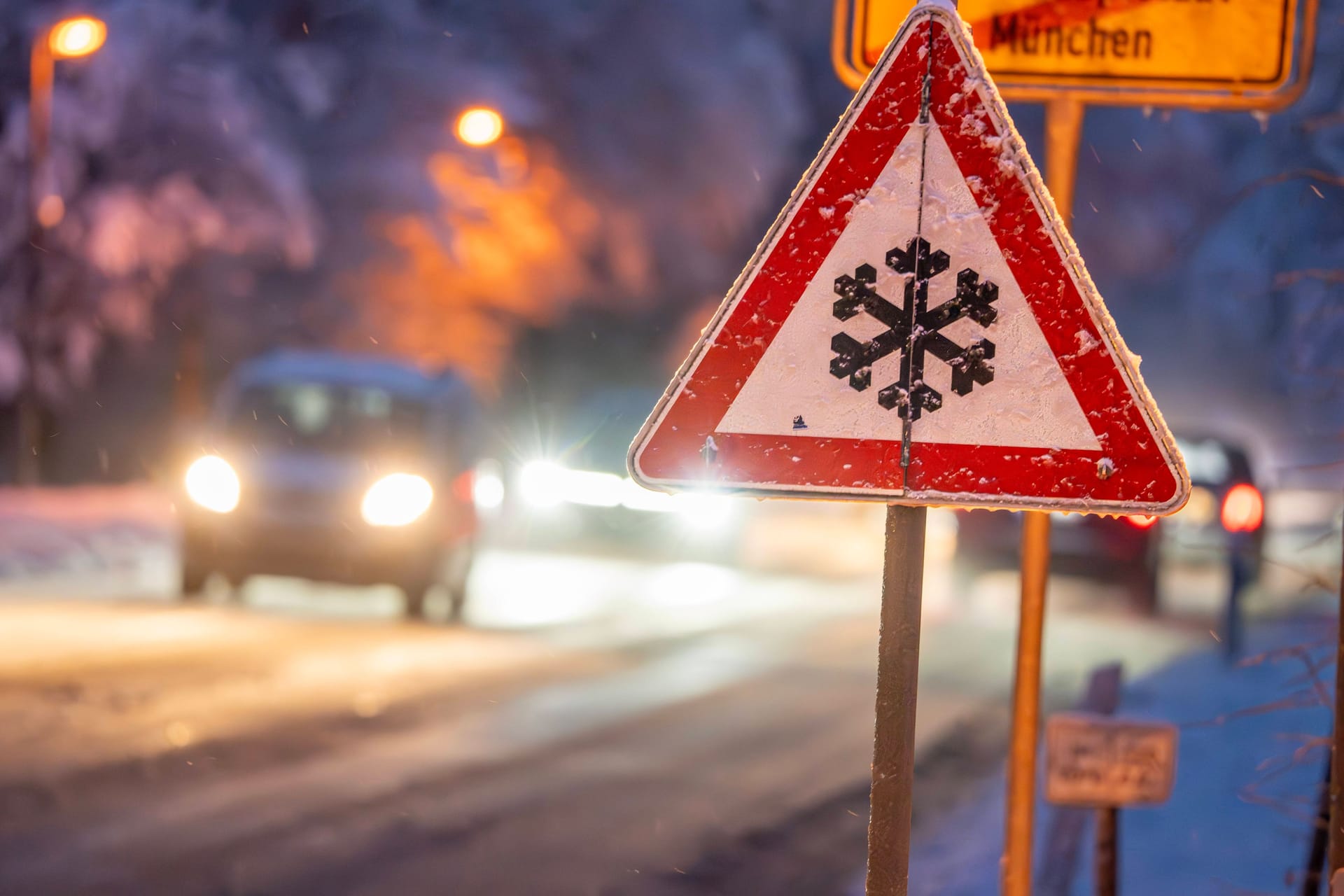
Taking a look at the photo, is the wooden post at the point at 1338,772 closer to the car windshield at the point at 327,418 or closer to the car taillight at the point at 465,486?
the car windshield at the point at 327,418

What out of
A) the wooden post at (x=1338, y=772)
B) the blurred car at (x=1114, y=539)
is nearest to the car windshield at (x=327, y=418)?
the blurred car at (x=1114, y=539)

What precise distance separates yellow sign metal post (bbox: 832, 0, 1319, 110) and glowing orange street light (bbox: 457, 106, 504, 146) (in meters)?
15.6

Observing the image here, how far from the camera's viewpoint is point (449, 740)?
26.2 feet

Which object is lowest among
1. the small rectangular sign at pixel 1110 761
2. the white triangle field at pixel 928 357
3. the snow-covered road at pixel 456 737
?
the snow-covered road at pixel 456 737

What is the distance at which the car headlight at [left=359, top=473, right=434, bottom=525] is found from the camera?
469 inches

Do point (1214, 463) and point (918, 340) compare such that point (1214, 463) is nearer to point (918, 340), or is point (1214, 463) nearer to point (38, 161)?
point (38, 161)

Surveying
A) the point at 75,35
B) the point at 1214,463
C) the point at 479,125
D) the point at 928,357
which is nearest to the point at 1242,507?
the point at 1214,463

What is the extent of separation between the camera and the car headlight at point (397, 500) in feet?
39.1

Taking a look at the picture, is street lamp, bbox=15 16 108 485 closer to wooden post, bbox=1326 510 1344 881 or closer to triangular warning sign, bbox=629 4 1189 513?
triangular warning sign, bbox=629 4 1189 513

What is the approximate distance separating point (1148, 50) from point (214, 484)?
30.1ft

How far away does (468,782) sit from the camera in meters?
7.10

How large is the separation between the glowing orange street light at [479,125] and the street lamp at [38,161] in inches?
164

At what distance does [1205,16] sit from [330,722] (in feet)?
18.6

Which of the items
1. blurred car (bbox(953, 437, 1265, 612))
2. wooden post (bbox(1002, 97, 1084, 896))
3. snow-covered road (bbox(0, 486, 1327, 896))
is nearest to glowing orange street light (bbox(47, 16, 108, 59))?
snow-covered road (bbox(0, 486, 1327, 896))
